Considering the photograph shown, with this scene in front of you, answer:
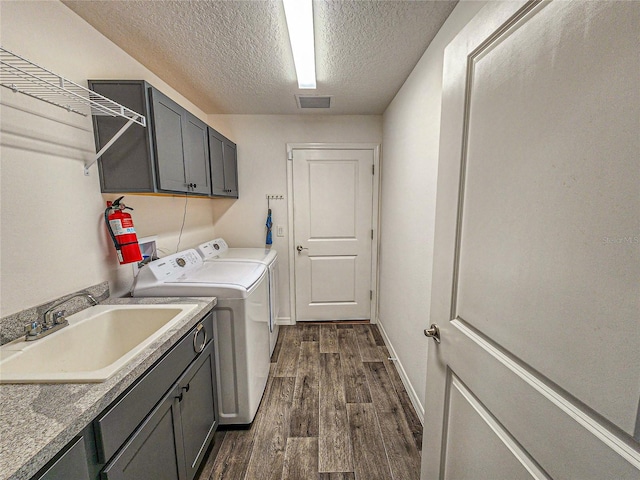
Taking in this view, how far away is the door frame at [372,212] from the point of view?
9.04 feet

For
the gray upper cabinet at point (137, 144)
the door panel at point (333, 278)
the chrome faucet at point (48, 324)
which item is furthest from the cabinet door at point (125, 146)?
the door panel at point (333, 278)

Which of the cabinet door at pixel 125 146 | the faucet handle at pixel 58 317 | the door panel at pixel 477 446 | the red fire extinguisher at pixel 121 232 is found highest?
the cabinet door at pixel 125 146

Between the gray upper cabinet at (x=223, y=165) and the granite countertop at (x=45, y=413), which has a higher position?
the gray upper cabinet at (x=223, y=165)

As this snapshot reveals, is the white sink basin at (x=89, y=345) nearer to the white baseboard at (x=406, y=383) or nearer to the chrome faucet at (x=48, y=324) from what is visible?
the chrome faucet at (x=48, y=324)

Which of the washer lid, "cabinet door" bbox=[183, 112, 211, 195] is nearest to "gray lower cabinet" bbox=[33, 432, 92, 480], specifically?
"cabinet door" bbox=[183, 112, 211, 195]

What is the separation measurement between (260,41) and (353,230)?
1.90 meters

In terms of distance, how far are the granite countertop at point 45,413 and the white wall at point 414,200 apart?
60.0 inches

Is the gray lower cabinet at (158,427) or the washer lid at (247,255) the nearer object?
the gray lower cabinet at (158,427)

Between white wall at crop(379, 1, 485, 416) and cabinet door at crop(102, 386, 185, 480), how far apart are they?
1385 millimetres

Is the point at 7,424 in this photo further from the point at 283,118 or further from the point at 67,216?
the point at 283,118

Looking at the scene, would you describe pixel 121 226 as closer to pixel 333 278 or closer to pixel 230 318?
pixel 230 318

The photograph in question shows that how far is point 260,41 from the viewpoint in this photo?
150 centimetres

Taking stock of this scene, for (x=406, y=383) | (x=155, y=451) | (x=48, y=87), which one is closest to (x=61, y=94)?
(x=48, y=87)

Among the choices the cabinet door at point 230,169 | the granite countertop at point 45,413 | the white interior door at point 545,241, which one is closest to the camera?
the white interior door at point 545,241
